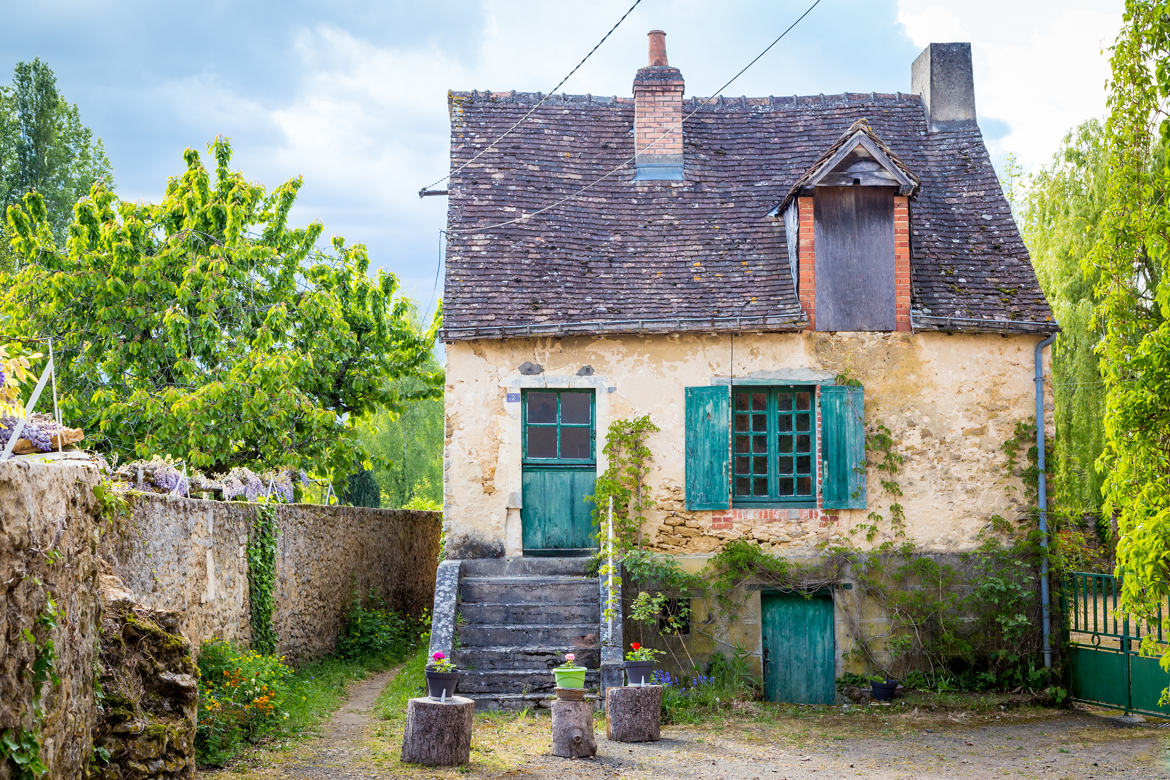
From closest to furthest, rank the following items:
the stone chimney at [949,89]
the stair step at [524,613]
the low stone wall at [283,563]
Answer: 1. the low stone wall at [283,563]
2. the stair step at [524,613]
3. the stone chimney at [949,89]

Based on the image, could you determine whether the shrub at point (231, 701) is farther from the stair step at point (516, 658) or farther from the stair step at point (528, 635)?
the stair step at point (528, 635)

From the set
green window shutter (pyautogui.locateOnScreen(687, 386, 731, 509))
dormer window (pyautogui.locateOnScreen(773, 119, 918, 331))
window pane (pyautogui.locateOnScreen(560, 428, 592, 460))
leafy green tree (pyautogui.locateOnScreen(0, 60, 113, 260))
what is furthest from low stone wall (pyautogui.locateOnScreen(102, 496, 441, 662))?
leafy green tree (pyautogui.locateOnScreen(0, 60, 113, 260))

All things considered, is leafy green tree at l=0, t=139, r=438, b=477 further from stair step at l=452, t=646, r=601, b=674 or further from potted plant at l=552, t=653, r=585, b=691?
potted plant at l=552, t=653, r=585, b=691

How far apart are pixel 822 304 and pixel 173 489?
7.35m

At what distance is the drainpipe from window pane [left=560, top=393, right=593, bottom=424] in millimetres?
5241

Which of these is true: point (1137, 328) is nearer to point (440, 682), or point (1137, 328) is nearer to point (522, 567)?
point (440, 682)

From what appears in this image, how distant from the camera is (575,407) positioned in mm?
12430

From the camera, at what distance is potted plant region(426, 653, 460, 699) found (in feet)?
27.6

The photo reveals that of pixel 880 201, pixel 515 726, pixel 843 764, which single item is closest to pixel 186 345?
pixel 515 726

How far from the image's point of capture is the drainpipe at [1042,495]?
39.3 ft

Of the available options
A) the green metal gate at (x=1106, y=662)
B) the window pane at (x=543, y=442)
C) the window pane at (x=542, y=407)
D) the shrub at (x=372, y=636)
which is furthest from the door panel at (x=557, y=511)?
the green metal gate at (x=1106, y=662)

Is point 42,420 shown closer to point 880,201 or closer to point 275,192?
point 880,201

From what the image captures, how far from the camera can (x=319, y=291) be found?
697 inches

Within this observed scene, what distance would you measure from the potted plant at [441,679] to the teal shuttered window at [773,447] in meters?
4.34
